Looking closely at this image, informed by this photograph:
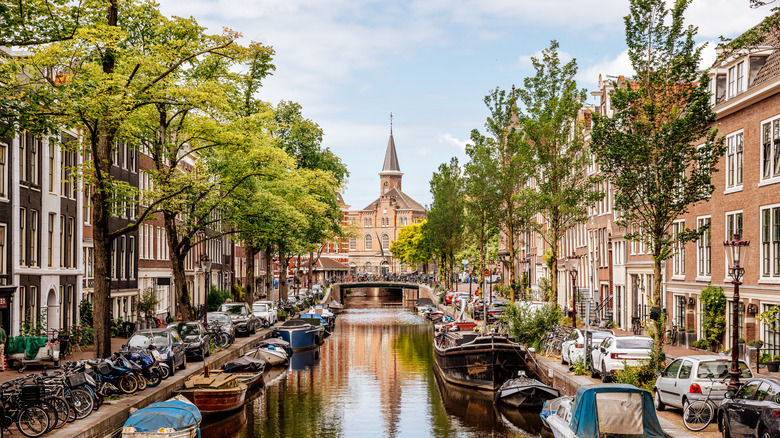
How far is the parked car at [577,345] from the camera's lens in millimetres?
31000

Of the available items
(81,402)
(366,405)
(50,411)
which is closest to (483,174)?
(366,405)

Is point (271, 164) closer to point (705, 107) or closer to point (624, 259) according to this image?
point (705, 107)

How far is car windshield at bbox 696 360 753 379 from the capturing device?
849 inches

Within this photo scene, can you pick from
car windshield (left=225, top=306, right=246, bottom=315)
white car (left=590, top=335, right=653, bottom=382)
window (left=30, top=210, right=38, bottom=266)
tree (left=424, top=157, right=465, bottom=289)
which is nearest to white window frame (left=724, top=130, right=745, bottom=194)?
white car (left=590, top=335, right=653, bottom=382)

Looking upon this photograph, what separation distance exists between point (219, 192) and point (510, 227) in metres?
25.6

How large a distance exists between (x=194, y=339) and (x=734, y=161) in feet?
79.1

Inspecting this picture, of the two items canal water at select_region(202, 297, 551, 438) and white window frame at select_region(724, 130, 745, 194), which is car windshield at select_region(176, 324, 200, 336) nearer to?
canal water at select_region(202, 297, 551, 438)

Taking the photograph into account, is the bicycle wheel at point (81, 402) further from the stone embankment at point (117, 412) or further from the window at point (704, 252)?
the window at point (704, 252)

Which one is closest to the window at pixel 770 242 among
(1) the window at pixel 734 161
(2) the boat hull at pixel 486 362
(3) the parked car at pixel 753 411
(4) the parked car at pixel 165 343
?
(1) the window at pixel 734 161

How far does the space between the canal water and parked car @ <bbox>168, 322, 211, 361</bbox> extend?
3186 millimetres

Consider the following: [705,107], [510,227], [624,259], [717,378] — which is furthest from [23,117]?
[510,227]

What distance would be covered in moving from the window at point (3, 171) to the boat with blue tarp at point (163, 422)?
16871 millimetres

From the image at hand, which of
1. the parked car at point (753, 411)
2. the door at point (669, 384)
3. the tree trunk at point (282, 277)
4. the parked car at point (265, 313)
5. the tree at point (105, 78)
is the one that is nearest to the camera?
the parked car at point (753, 411)

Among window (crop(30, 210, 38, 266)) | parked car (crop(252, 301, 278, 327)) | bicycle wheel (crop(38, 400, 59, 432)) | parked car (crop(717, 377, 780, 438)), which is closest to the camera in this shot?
parked car (crop(717, 377, 780, 438))
